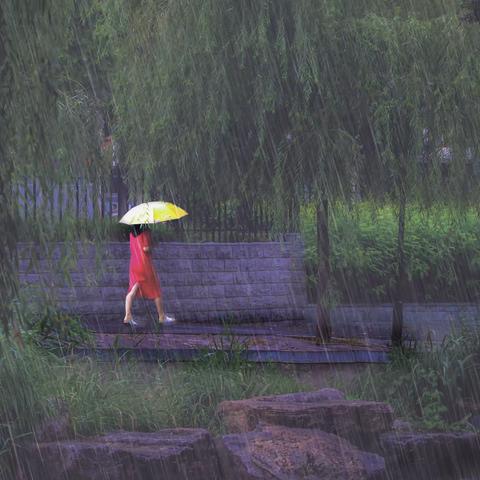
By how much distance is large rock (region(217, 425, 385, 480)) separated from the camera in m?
6.31

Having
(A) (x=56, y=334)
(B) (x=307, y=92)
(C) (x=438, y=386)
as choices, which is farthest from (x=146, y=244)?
(C) (x=438, y=386)

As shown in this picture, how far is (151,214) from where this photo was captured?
43.9 ft

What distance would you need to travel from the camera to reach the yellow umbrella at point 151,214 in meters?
13.4

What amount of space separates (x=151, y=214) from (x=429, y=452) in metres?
6.97

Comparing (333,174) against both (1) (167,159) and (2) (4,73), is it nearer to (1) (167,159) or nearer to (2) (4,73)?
(1) (167,159)

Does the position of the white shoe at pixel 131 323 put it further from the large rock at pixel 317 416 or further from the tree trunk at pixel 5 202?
the tree trunk at pixel 5 202

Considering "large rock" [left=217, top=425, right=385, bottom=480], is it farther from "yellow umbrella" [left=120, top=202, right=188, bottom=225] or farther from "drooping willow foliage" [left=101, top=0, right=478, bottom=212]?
"yellow umbrella" [left=120, top=202, right=188, bottom=225]

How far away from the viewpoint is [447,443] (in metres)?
7.32

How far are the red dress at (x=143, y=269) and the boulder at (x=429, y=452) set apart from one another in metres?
6.98

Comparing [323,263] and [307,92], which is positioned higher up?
[307,92]

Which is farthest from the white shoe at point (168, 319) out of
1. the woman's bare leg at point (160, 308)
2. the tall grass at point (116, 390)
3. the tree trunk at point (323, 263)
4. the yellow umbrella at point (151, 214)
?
the tall grass at point (116, 390)

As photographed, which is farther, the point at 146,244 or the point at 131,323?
the point at 131,323

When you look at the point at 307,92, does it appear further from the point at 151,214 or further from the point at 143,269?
the point at 143,269

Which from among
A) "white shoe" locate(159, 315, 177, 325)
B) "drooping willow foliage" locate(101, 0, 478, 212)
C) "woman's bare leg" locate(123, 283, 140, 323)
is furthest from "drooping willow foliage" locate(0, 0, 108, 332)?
"white shoe" locate(159, 315, 177, 325)
